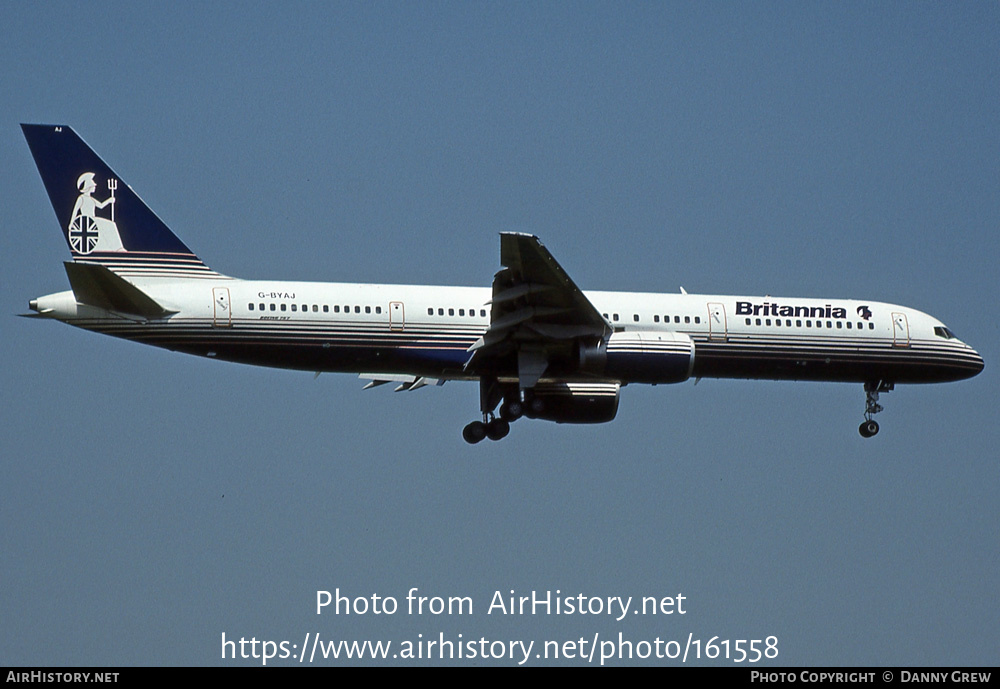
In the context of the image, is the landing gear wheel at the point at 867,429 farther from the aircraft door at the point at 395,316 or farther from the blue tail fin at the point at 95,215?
the blue tail fin at the point at 95,215

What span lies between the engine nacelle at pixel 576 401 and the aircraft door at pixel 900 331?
762 cm

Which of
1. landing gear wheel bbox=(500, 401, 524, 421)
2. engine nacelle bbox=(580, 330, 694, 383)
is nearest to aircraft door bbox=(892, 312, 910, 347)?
engine nacelle bbox=(580, 330, 694, 383)

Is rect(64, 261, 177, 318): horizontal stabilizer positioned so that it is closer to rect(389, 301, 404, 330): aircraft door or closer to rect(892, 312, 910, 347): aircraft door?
rect(389, 301, 404, 330): aircraft door

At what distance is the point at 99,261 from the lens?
34344 millimetres

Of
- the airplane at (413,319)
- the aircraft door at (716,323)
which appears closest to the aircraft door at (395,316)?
A: the airplane at (413,319)

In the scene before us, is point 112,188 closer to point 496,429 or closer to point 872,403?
point 496,429

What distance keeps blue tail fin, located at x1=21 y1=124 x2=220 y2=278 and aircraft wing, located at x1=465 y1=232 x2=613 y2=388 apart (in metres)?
7.19

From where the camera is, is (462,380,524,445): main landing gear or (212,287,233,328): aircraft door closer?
(212,287,233,328): aircraft door

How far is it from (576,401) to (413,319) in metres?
5.40

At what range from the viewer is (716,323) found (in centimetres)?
3662

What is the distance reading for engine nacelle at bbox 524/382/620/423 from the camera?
37.3 metres
